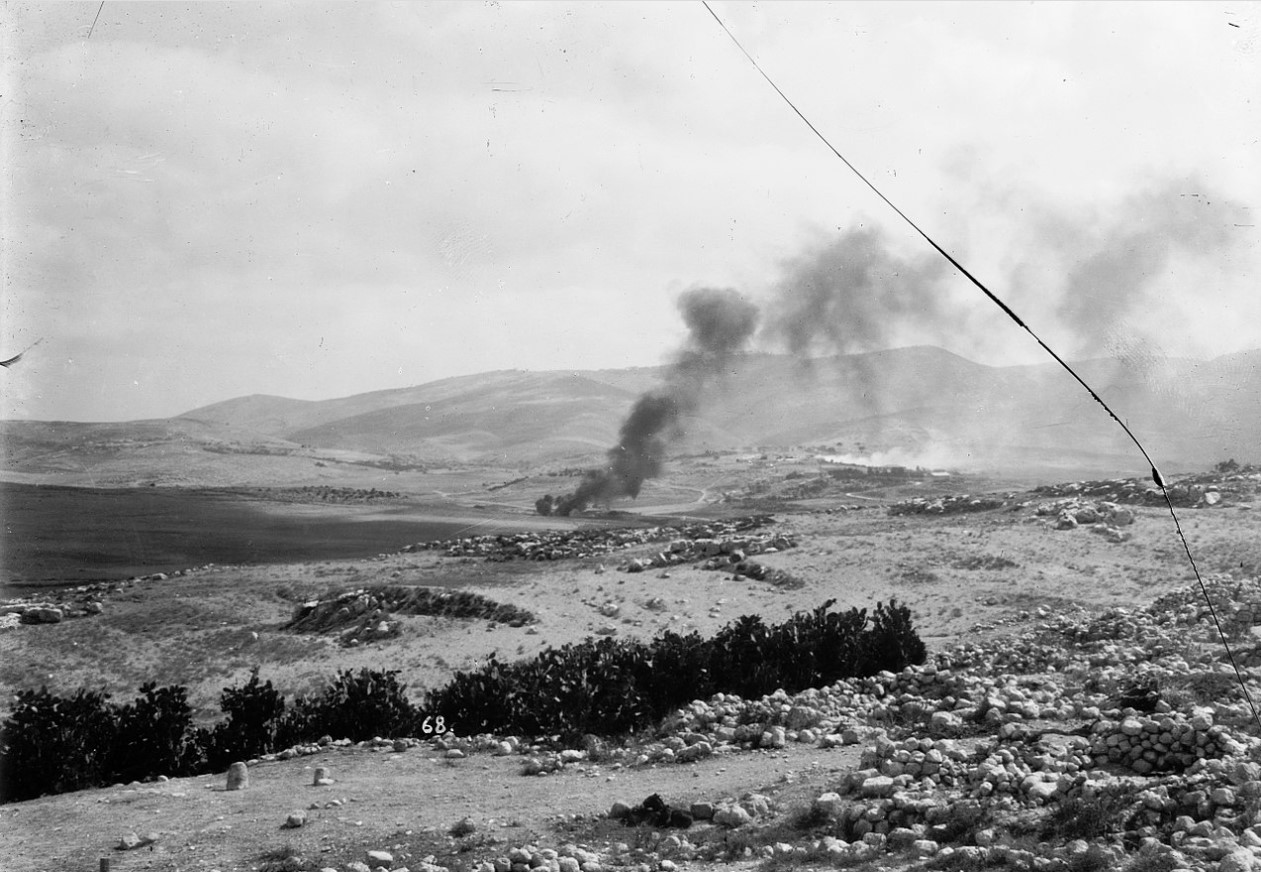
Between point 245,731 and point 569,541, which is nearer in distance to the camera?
point 245,731

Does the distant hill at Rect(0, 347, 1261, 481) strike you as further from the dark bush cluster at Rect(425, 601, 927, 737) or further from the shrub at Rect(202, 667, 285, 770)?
the dark bush cluster at Rect(425, 601, 927, 737)

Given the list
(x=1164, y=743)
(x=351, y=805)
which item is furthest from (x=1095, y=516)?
(x=351, y=805)

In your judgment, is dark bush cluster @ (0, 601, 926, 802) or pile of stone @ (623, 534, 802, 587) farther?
pile of stone @ (623, 534, 802, 587)

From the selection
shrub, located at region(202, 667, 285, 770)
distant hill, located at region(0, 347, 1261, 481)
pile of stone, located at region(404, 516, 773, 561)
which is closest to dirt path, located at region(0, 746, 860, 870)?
shrub, located at region(202, 667, 285, 770)

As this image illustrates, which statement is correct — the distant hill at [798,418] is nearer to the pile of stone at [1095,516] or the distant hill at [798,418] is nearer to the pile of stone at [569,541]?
the pile of stone at [569,541]

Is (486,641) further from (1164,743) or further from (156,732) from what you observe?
(1164,743)

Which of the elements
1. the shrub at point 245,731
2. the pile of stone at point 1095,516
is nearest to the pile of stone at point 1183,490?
the pile of stone at point 1095,516
